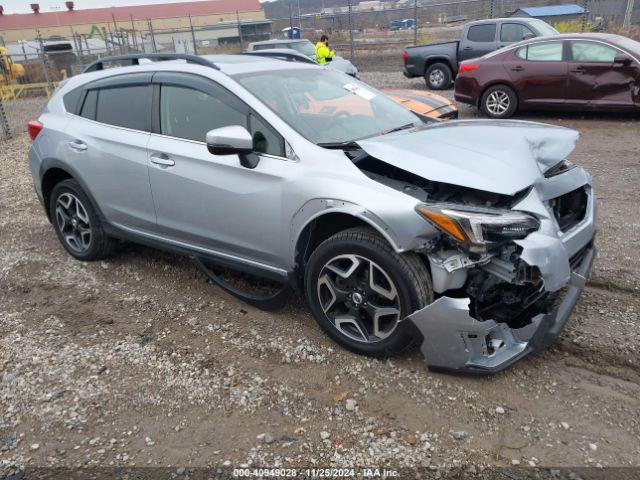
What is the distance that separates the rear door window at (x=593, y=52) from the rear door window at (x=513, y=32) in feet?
10.3

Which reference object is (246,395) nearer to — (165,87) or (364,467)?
(364,467)

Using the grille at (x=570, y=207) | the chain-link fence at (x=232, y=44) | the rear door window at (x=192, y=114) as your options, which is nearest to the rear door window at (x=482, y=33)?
the chain-link fence at (x=232, y=44)

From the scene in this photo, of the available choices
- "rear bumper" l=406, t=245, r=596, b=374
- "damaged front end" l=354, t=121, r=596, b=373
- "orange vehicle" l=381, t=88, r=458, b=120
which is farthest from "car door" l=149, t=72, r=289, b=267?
"orange vehicle" l=381, t=88, r=458, b=120

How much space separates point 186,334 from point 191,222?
0.79 meters

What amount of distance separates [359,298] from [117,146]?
236cm

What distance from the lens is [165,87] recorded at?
3.94 metres

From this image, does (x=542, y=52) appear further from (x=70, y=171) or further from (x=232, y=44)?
(x=232, y=44)

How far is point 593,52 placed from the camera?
9.03 metres

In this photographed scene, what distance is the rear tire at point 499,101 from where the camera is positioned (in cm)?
991

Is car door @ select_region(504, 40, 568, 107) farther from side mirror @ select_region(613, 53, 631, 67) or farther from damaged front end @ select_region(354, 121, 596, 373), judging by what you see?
damaged front end @ select_region(354, 121, 596, 373)

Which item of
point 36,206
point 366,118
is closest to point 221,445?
point 366,118

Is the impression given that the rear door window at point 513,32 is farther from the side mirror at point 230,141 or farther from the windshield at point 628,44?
the side mirror at point 230,141

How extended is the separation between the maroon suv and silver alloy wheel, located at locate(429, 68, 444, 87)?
11.8 feet

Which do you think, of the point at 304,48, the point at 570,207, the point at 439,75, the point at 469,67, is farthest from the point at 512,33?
the point at 570,207
